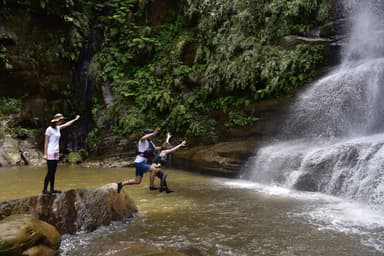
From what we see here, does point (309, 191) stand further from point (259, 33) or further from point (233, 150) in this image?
point (259, 33)

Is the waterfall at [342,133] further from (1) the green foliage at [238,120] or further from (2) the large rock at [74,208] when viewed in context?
(2) the large rock at [74,208]

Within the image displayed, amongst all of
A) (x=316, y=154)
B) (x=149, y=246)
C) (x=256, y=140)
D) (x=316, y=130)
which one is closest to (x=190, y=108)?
(x=256, y=140)

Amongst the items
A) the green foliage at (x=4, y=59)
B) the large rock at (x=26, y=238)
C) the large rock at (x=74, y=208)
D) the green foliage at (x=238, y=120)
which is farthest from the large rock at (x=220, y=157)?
the green foliage at (x=4, y=59)

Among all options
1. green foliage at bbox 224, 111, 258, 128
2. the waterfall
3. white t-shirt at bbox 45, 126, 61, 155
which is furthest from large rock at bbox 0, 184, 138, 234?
green foliage at bbox 224, 111, 258, 128

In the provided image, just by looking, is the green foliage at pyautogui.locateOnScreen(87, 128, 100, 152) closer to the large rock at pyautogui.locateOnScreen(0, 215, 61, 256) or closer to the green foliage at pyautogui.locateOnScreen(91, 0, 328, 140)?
the green foliage at pyautogui.locateOnScreen(91, 0, 328, 140)

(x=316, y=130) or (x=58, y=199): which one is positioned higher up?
(x=316, y=130)

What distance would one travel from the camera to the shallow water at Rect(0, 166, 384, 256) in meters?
5.23

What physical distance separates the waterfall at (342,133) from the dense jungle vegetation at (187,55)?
1228 millimetres

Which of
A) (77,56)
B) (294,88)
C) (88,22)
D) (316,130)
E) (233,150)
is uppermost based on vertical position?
(88,22)

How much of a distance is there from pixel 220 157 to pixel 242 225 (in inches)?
254

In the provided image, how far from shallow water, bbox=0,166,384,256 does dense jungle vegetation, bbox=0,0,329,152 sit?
17.8ft

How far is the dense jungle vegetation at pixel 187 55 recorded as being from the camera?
46.3 feet

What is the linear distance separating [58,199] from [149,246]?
220 centimetres

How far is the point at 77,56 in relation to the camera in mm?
20281
